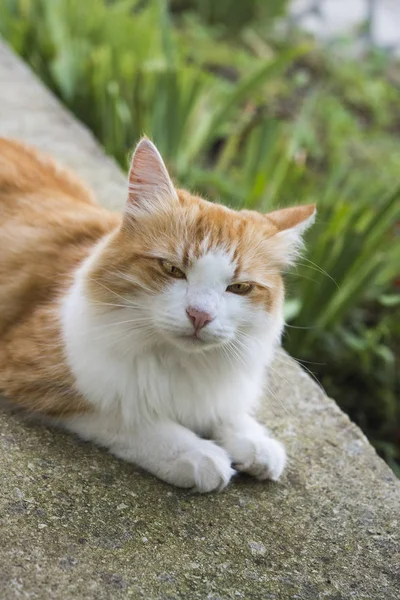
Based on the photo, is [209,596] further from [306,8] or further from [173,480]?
[306,8]

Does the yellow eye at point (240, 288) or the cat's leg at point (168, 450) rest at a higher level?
the yellow eye at point (240, 288)

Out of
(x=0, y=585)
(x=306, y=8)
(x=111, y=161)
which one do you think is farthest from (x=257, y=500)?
(x=306, y=8)

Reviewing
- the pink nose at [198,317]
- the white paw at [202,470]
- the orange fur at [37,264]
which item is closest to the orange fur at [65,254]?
the orange fur at [37,264]

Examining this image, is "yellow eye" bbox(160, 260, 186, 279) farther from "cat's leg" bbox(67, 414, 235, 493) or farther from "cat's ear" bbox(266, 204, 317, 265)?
"cat's leg" bbox(67, 414, 235, 493)

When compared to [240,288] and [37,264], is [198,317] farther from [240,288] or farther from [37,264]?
[37,264]

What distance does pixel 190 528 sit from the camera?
1505mm

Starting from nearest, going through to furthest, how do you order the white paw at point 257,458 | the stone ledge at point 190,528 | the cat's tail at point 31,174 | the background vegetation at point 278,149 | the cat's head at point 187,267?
1. the stone ledge at point 190,528
2. the cat's head at point 187,267
3. the white paw at point 257,458
4. the cat's tail at point 31,174
5. the background vegetation at point 278,149

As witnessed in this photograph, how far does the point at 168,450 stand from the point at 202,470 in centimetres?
9

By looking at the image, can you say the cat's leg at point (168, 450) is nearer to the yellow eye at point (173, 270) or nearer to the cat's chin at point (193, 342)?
the cat's chin at point (193, 342)

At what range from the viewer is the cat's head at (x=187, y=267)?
1462mm

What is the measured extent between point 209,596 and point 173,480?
1.00 ft

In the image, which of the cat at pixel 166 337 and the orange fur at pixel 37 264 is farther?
the orange fur at pixel 37 264

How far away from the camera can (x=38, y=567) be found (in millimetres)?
1287

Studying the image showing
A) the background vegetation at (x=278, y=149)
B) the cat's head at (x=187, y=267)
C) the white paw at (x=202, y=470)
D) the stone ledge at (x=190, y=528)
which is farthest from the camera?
the background vegetation at (x=278, y=149)
